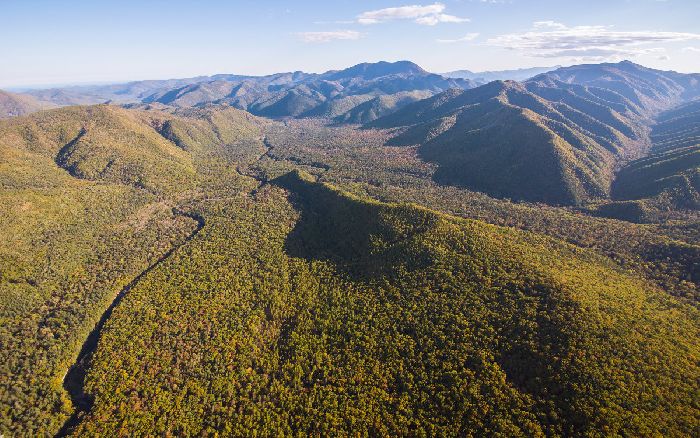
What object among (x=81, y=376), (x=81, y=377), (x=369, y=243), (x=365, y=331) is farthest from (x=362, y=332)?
(x=81, y=376)

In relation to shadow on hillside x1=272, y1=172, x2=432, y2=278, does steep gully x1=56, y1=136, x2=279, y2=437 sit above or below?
below

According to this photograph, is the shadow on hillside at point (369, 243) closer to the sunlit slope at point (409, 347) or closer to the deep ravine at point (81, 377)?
the sunlit slope at point (409, 347)

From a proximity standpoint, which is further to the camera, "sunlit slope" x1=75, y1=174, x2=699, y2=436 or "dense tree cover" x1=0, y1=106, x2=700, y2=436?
"dense tree cover" x1=0, y1=106, x2=700, y2=436

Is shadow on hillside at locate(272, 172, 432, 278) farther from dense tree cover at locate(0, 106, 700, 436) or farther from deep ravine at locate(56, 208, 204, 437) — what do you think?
deep ravine at locate(56, 208, 204, 437)

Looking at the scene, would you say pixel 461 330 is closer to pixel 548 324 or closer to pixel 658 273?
pixel 548 324

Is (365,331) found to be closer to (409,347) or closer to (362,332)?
(362,332)

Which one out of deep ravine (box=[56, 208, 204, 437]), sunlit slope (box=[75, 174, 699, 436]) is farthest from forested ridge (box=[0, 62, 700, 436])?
deep ravine (box=[56, 208, 204, 437])

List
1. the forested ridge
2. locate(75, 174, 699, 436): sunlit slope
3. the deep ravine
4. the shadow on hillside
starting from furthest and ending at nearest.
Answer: the shadow on hillside
the deep ravine
the forested ridge
locate(75, 174, 699, 436): sunlit slope
